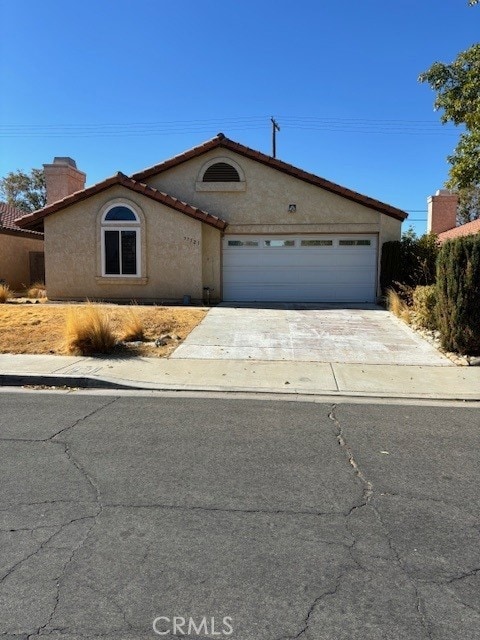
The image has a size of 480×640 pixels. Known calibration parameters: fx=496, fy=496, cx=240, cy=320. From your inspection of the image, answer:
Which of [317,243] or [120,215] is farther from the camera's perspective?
[317,243]

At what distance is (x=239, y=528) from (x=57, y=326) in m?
9.67

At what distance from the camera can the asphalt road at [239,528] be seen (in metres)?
2.62

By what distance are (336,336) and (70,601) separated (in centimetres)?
944

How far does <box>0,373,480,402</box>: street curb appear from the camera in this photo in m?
7.21

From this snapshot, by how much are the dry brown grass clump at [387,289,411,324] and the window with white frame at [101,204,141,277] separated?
8323mm

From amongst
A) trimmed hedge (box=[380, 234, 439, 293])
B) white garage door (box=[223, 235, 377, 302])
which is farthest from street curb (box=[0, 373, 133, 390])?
trimmed hedge (box=[380, 234, 439, 293])

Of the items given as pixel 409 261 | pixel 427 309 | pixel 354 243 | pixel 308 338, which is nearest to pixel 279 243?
pixel 354 243

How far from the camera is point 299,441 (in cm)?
528

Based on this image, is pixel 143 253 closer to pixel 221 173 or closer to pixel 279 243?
pixel 221 173

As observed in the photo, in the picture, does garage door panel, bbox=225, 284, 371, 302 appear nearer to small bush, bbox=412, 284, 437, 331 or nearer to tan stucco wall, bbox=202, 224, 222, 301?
tan stucco wall, bbox=202, 224, 222, 301

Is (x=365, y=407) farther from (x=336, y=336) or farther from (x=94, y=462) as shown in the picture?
(x=336, y=336)

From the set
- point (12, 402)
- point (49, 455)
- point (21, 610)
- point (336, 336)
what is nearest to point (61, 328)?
point (12, 402)

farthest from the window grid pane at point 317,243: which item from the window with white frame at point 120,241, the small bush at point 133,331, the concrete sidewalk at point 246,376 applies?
the concrete sidewalk at point 246,376

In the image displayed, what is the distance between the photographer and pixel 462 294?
934 cm
